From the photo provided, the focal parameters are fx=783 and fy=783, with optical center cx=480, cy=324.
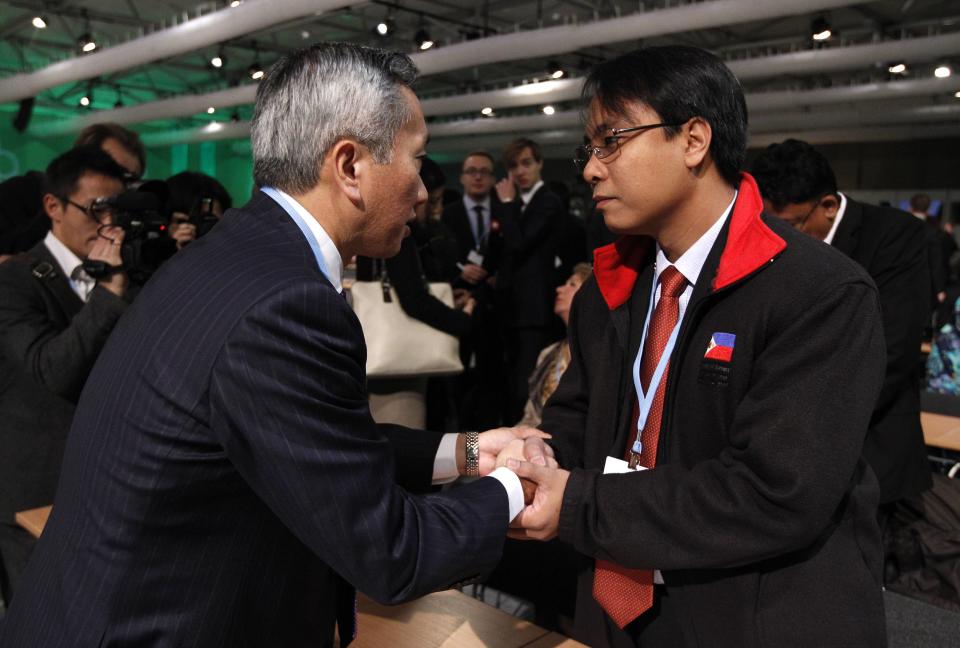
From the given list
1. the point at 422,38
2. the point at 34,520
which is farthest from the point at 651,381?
the point at 422,38

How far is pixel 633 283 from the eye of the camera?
151 centimetres

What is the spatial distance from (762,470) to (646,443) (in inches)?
9.6

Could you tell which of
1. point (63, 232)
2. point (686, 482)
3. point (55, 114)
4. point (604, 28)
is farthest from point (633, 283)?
point (55, 114)

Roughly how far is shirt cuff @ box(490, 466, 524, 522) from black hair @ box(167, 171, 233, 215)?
2.34 m

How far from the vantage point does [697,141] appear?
137 centimetres

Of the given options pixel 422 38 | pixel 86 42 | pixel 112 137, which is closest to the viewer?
pixel 112 137

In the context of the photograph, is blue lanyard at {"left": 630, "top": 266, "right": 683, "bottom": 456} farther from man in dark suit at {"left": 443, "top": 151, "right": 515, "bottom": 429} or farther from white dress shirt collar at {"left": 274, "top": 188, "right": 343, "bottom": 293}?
man in dark suit at {"left": 443, "top": 151, "right": 515, "bottom": 429}

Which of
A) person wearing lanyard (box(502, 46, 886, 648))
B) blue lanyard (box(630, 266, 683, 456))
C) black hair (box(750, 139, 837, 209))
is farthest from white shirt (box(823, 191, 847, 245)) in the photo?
blue lanyard (box(630, 266, 683, 456))

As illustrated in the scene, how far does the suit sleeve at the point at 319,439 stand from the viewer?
0.96m

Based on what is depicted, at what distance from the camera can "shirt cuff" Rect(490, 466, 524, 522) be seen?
1.27m

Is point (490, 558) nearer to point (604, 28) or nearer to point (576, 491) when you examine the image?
point (576, 491)

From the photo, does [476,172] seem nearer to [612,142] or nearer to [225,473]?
[612,142]

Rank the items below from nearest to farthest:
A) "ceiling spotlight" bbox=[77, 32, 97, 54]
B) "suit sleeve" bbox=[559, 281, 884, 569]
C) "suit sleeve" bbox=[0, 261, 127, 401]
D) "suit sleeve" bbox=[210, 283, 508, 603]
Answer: "suit sleeve" bbox=[210, 283, 508, 603], "suit sleeve" bbox=[559, 281, 884, 569], "suit sleeve" bbox=[0, 261, 127, 401], "ceiling spotlight" bbox=[77, 32, 97, 54]

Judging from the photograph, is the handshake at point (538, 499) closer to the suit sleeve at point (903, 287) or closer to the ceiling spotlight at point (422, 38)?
the suit sleeve at point (903, 287)
